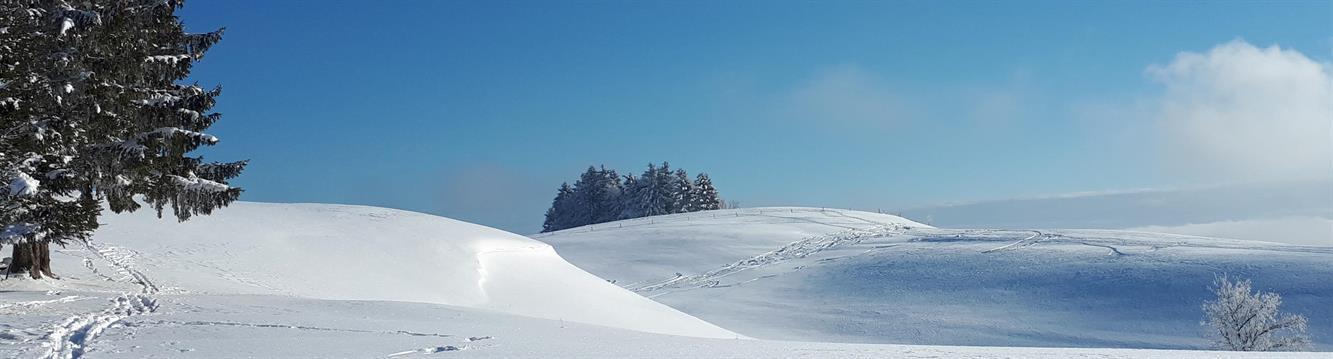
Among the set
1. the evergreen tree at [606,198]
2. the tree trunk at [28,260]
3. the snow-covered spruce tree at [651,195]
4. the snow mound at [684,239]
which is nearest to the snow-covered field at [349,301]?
the tree trunk at [28,260]

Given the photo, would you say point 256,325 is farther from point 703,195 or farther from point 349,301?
point 703,195

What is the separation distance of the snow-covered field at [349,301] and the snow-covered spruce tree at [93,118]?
5.69ft

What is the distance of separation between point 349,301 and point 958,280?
3532 centimetres

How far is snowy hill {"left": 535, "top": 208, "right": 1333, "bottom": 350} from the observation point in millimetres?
37000

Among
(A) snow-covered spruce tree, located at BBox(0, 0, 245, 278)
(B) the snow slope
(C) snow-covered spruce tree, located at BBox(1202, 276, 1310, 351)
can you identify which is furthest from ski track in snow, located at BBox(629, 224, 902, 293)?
(B) the snow slope

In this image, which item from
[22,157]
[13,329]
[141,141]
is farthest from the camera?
[141,141]

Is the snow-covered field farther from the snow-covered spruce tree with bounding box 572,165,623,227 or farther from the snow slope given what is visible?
the snow-covered spruce tree with bounding box 572,165,623,227

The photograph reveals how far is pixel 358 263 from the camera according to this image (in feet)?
92.0

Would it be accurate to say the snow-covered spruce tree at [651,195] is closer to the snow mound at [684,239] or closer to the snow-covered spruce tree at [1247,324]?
the snow mound at [684,239]

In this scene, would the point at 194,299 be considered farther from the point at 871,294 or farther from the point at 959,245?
the point at 959,245

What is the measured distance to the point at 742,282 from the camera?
48.8 metres

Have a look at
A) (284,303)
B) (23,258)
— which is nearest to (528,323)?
(284,303)

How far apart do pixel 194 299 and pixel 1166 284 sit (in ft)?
134

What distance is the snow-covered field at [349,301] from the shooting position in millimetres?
11602
